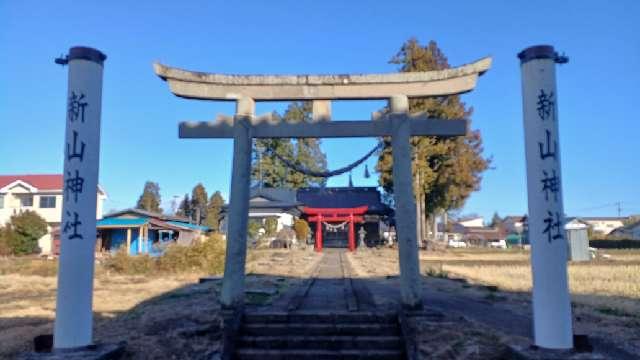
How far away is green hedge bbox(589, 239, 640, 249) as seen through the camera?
156ft

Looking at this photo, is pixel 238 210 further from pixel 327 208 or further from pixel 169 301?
pixel 327 208

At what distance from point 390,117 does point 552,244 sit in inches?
143

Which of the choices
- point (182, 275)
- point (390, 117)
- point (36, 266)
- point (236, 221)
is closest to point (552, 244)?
point (390, 117)

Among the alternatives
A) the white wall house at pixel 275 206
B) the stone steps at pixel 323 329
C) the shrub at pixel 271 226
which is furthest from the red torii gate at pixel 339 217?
the stone steps at pixel 323 329

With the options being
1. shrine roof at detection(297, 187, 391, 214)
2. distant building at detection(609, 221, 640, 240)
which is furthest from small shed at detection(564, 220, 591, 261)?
distant building at detection(609, 221, 640, 240)

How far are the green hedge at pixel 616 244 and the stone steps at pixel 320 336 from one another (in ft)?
158

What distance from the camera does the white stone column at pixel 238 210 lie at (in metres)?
8.07

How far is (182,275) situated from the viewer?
64.3ft

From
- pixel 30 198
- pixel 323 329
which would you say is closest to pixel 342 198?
pixel 30 198

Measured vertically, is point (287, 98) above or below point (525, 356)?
above

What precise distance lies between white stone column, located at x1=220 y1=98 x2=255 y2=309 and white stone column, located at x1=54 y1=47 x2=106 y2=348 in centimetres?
229

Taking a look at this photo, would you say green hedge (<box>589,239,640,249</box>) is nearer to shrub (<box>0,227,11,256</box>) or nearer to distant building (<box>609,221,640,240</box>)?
distant building (<box>609,221,640,240</box>)

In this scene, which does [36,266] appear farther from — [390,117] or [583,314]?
[583,314]

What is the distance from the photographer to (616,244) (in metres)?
48.3
